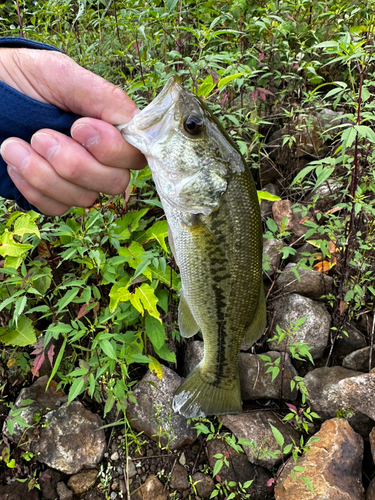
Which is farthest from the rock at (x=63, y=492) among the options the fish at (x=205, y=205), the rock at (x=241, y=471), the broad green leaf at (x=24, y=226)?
the broad green leaf at (x=24, y=226)

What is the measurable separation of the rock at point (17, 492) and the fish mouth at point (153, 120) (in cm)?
236

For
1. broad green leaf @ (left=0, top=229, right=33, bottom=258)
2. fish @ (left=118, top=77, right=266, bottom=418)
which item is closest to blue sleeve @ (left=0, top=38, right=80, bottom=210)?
fish @ (left=118, top=77, right=266, bottom=418)

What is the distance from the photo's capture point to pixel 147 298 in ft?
7.05

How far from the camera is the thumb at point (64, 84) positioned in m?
1.56

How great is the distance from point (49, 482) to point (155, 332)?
127 cm

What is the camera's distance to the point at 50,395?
2701 mm

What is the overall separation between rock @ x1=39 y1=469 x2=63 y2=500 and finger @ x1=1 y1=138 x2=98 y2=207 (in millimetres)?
1929

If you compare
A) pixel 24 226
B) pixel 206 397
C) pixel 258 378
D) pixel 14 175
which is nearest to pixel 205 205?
pixel 14 175

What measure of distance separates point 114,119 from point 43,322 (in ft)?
6.54

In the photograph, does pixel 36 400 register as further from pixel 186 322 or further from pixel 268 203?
pixel 268 203

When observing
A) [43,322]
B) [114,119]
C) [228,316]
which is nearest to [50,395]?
[43,322]

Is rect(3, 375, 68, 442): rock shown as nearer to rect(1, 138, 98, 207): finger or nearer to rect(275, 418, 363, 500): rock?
rect(1, 138, 98, 207): finger

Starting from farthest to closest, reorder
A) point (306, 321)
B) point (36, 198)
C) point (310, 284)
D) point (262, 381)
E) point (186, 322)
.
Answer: point (310, 284)
point (306, 321)
point (262, 381)
point (186, 322)
point (36, 198)

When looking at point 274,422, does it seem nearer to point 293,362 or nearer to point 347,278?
point 293,362
